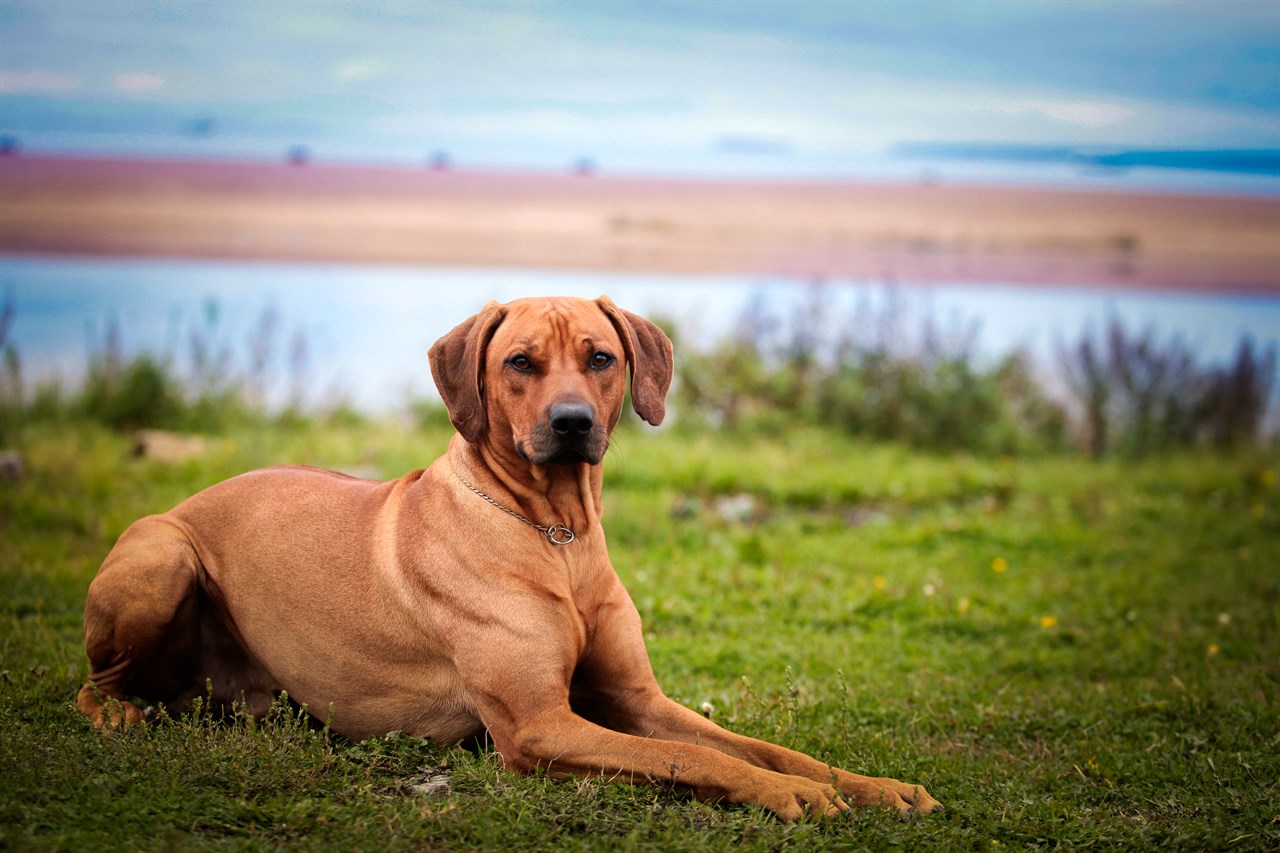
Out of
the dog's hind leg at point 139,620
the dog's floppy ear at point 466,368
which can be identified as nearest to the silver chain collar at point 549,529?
the dog's floppy ear at point 466,368

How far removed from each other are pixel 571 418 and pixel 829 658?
2775 millimetres

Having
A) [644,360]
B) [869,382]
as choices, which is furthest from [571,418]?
[869,382]

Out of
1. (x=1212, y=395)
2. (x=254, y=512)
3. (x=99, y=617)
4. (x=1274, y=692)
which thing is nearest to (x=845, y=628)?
(x=1274, y=692)

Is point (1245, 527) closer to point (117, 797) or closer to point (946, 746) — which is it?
point (946, 746)

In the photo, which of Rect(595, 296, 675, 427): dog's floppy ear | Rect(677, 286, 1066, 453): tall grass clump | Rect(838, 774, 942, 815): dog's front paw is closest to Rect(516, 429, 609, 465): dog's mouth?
Rect(595, 296, 675, 427): dog's floppy ear

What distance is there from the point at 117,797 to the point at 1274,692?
5.23 metres

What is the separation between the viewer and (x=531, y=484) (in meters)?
4.19

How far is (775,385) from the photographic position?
10.7m

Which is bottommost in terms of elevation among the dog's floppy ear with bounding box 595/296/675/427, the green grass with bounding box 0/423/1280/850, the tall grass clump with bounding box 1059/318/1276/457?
the green grass with bounding box 0/423/1280/850

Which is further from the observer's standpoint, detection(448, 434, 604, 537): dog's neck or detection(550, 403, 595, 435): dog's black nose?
detection(448, 434, 604, 537): dog's neck

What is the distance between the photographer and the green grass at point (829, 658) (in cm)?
358

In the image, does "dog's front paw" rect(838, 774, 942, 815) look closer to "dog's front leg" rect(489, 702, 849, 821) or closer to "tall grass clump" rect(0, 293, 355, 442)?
"dog's front leg" rect(489, 702, 849, 821)

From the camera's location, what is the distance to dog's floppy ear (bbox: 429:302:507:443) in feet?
13.6

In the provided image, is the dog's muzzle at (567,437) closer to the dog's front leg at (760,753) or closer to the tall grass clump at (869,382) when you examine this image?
the dog's front leg at (760,753)
